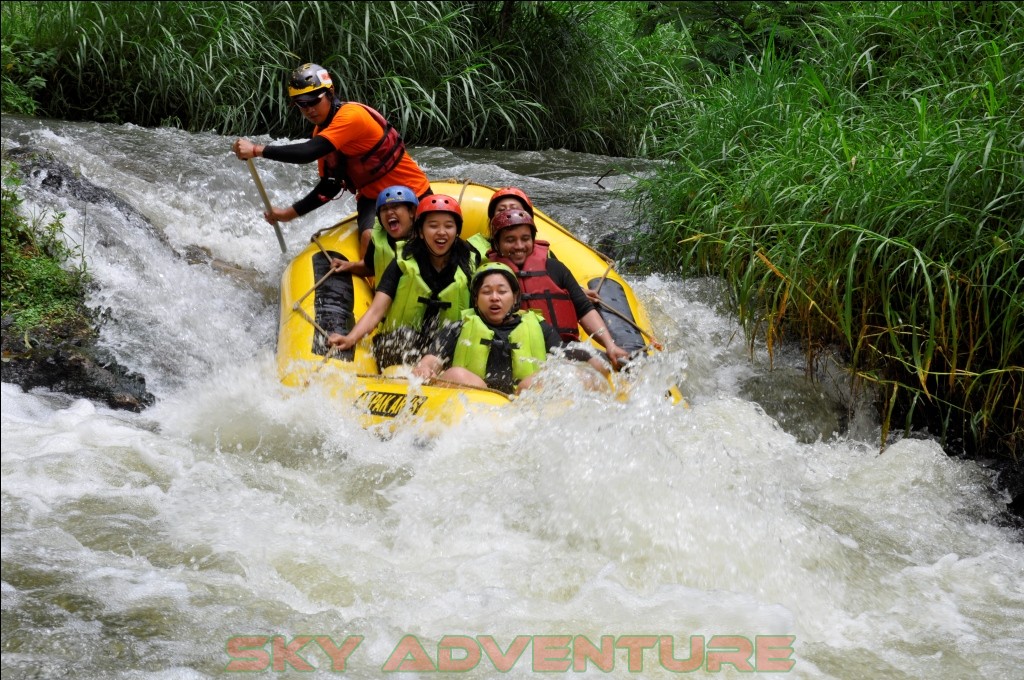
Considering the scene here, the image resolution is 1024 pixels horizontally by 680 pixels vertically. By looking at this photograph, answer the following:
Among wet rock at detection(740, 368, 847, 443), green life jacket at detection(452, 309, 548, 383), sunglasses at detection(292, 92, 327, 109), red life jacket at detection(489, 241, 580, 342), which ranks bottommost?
wet rock at detection(740, 368, 847, 443)

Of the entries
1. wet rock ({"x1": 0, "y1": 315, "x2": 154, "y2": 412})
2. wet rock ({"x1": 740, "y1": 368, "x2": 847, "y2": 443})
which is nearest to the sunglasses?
wet rock ({"x1": 0, "y1": 315, "x2": 154, "y2": 412})

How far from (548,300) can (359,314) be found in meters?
0.82

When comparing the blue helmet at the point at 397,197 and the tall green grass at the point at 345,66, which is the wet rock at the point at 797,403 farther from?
the tall green grass at the point at 345,66

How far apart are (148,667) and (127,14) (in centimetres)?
638

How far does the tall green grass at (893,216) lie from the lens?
3.66 metres

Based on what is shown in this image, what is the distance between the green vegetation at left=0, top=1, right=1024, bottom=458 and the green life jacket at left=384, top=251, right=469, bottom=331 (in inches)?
45.5

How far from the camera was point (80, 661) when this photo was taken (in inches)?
79.9

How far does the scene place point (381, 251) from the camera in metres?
4.50

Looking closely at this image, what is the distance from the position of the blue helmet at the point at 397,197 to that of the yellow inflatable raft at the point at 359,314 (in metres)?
0.35

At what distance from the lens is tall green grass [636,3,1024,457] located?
12.0 ft

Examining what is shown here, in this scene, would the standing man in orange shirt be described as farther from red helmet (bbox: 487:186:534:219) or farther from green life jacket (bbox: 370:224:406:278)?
red helmet (bbox: 487:186:534:219)

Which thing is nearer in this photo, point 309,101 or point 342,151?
point 309,101

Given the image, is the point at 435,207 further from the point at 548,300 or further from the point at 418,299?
the point at 548,300

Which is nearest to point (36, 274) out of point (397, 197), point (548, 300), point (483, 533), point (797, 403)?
point (397, 197)
